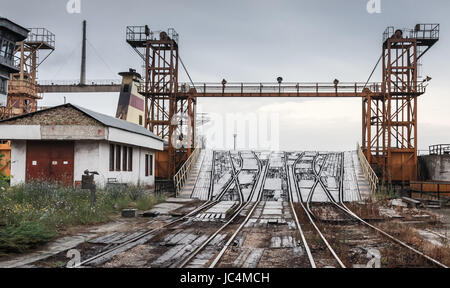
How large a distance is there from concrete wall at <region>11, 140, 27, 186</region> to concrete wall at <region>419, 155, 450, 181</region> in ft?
92.9

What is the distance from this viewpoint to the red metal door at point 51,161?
69.5 ft

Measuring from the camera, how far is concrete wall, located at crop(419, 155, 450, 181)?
30797 mm

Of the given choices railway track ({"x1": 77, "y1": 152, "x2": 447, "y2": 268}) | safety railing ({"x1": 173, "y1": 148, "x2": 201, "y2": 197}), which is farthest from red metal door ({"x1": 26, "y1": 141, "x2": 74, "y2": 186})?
railway track ({"x1": 77, "y1": 152, "x2": 447, "y2": 268})

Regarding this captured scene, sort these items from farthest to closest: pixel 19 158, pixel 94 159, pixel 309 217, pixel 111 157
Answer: pixel 111 157
pixel 19 158
pixel 94 159
pixel 309 217

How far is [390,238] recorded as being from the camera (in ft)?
37.8

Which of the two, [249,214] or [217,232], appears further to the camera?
[249,214]

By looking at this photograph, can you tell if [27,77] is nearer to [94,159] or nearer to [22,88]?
[22,88]

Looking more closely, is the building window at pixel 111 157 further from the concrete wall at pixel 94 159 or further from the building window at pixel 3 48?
the building window at pixel 3 48

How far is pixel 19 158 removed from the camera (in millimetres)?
21484

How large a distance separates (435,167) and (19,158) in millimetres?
28811

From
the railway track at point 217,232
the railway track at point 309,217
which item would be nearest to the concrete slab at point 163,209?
the railway track at point 217,232

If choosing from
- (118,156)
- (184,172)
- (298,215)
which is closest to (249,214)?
(298,215)
